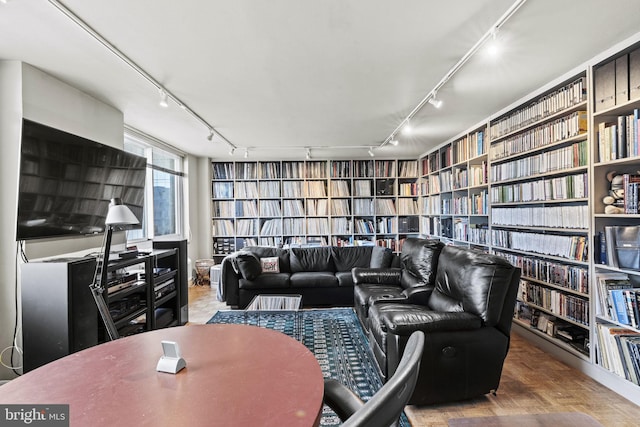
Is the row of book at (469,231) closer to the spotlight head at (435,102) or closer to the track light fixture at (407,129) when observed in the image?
the track light fixture at (407,129)

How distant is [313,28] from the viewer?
6.30ft

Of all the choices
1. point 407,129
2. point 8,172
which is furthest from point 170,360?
point 407,129

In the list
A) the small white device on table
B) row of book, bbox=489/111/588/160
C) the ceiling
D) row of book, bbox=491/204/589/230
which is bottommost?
the small white device on table

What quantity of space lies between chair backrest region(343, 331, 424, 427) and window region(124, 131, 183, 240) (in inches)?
174

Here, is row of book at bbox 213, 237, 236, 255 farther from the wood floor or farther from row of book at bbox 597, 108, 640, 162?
row of book at bbox 597, 108, 640, 162

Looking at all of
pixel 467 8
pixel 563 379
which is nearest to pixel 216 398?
pixel 467 8

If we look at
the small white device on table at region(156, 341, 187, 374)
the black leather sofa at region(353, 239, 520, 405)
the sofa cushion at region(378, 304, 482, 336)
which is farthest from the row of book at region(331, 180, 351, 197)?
the small white device on table at region(156, 341, 187, 374)

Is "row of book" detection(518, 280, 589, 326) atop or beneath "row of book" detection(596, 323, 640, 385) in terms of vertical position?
atop

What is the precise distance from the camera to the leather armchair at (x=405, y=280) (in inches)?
112

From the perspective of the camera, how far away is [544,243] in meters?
2.90

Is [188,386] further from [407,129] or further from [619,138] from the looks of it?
[407,129]

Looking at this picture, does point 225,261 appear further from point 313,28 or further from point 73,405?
point 73,405

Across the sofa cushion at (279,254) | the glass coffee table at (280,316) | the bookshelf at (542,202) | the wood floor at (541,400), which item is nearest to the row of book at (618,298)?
the bookshelf at (542,202)

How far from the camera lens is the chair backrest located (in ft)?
1.32
